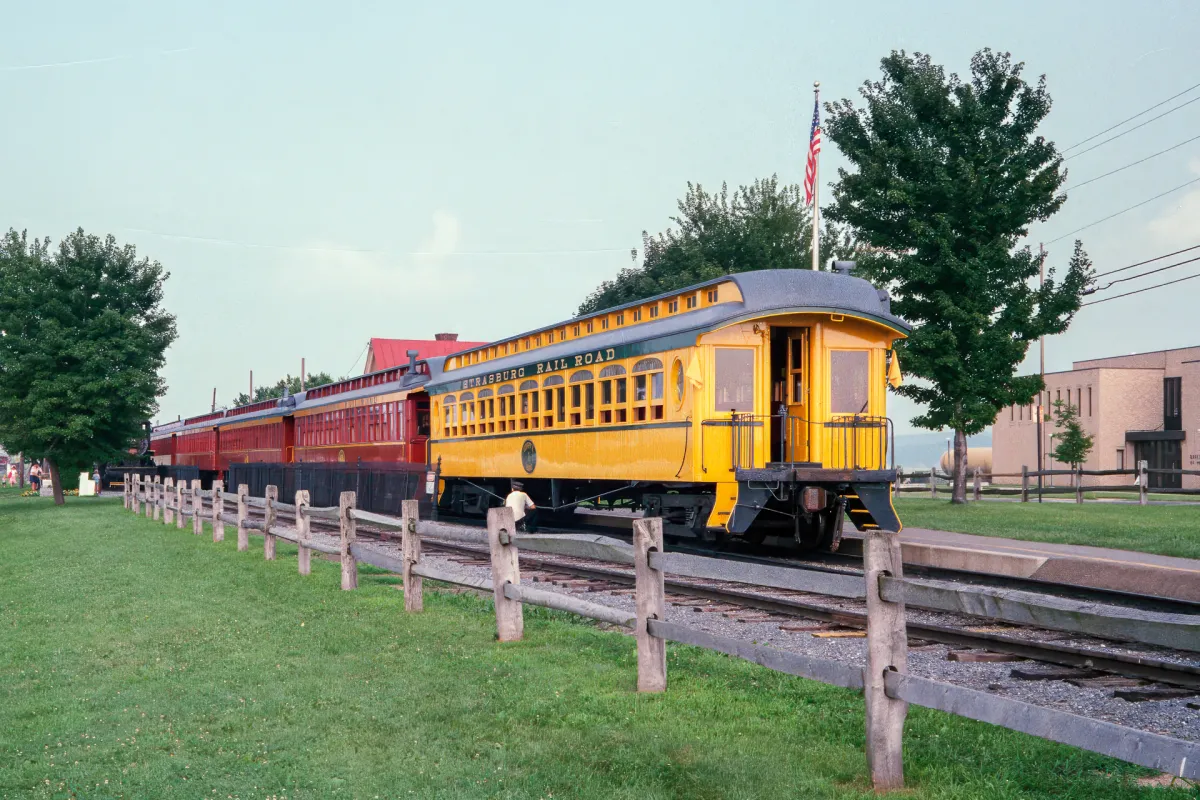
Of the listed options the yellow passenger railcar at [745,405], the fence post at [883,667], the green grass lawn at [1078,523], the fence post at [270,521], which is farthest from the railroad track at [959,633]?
the green grass lawn at [1078,523]

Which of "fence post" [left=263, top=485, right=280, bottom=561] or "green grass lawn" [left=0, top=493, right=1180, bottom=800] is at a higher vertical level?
"fence post" [left=263, top=485, right=280, bottom=561]

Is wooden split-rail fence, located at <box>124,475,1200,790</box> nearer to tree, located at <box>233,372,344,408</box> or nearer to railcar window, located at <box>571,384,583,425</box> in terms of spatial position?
railcar window, located at <box>571,384,583,425</box>

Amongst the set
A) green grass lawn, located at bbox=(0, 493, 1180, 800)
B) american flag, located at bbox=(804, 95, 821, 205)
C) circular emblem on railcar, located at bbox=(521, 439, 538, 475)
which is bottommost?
green grass lawn, located at bbox=(0, 493, 1180, 800)

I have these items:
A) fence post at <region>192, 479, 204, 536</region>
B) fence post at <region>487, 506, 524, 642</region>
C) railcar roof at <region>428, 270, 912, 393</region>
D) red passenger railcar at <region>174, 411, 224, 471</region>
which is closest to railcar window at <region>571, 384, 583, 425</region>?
railcar roof at <region>428, 270, 912, 393</region>

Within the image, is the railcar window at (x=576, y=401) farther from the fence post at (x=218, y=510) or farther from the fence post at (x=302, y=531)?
the fence post at (x=218, y=510)

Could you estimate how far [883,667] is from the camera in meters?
5.55

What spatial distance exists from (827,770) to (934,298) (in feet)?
73.4

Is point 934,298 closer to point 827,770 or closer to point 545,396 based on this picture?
point 545,396

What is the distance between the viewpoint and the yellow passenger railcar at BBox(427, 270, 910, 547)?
15.8 meters

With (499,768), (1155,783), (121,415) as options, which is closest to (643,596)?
(499,768)

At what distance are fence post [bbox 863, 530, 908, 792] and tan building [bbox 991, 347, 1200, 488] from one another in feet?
194

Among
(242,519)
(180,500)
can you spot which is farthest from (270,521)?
(180,500)

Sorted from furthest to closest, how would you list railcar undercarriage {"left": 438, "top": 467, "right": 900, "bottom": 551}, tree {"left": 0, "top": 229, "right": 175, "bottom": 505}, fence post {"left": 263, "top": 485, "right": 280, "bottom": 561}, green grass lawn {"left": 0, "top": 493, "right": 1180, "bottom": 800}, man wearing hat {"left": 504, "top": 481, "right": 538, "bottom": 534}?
tree {"left": 0, "top": 229, "right": 175, "bottom": 505}
man wearing hat {"left": 504, "top": 481, "right": 538, "bottom": 534}
fence post {"left": 263, "top": 485, "right": 280, "bottom": 561}
railcar undercarriage {"left": 438, "top": 467, "right": 900, "bottom": 551}
green grass lawn {"left": 0, "top": 493, "right": 1180, "bottom": 800}

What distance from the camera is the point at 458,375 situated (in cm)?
2472
